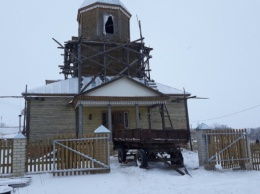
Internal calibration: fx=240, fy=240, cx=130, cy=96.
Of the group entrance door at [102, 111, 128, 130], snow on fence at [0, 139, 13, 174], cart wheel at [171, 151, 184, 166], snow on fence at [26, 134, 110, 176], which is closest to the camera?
snow on fence at [0, 139, 13, 174]

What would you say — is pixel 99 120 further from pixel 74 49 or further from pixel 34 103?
pixel 74 49

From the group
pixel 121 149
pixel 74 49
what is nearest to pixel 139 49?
pixel 74 49

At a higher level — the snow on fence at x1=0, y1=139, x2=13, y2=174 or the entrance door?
the entrance door

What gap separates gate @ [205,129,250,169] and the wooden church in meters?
6.43

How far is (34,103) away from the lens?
18000 mm

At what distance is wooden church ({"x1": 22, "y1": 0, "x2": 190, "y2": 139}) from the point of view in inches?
664

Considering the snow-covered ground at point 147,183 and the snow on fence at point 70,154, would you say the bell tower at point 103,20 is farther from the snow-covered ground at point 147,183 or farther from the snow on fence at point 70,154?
the snow-covered ground at point 147,183

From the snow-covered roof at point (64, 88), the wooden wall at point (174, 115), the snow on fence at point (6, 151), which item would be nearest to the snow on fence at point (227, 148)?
the snow on fence at point (6, 151)

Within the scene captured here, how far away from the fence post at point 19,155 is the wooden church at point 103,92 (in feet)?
20.7

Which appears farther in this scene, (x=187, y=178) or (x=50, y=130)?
(x=50, y=130)

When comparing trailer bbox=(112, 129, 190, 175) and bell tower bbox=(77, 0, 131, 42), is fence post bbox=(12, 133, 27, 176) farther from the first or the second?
bell tower bbox=(77, 0, 131, 42)

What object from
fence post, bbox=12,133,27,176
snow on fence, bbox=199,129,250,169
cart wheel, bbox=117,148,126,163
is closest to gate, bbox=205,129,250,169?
snow on fence, bbox=199,129,250,169

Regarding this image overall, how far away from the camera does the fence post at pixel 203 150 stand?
34.1 feet

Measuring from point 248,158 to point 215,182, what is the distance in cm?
363
